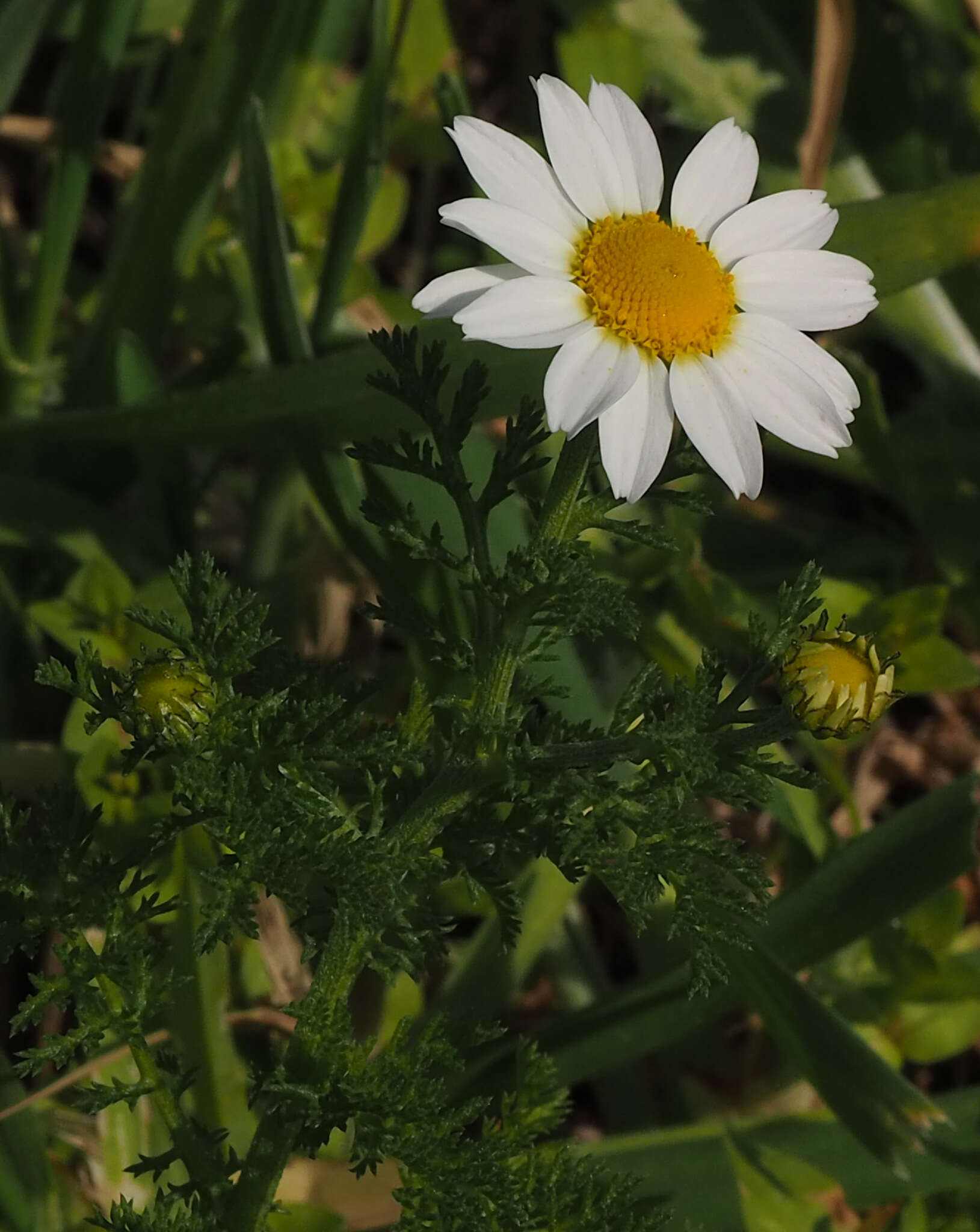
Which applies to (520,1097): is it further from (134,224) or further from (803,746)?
(134,224)

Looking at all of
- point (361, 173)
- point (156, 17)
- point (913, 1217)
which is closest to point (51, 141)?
point (156, 17)

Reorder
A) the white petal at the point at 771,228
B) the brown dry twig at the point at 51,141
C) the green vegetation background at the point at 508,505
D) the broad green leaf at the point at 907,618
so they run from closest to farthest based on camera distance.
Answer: the white petal at the point at 771,228
the green vegetation background at the point at 508,505
the broad green leaf at the point at 907,618
the brown dry twig at the point at 51,141

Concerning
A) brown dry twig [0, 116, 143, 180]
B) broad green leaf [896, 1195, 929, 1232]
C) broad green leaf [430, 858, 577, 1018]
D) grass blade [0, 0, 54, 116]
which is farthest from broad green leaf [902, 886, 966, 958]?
brown dry twig [0, 116, 143, 180]

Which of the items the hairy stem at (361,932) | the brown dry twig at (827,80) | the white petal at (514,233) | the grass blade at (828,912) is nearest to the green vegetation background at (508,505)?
the grass blade at (828,912)

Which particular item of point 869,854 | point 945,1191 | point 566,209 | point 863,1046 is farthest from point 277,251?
point 945,1191

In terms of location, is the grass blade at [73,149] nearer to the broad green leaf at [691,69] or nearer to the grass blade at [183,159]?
the grass blade at [183,159]

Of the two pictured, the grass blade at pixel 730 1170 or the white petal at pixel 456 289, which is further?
the grass blade at pixel 730 1170
